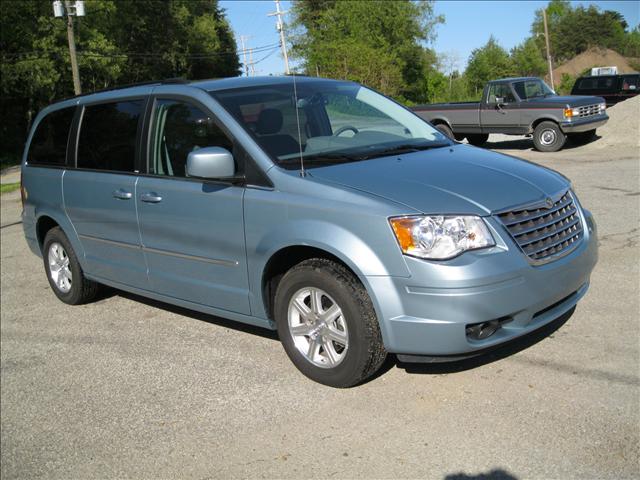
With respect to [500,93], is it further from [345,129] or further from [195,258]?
[195,258]

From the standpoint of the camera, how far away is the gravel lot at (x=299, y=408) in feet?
11.2

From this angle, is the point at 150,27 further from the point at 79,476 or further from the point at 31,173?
the point at 79,476

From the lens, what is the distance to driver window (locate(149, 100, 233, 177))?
486cm

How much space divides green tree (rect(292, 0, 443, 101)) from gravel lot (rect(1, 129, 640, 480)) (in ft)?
Answer: 82.3

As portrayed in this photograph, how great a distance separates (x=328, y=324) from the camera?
4172 millimetres

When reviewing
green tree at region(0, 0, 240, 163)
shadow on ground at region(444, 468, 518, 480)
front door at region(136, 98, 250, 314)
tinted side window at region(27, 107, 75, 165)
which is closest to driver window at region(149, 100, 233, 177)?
front door at region(136, 98, 250, 314)

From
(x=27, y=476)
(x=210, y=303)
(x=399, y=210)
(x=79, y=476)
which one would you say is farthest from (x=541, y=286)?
(x=27, y=476)

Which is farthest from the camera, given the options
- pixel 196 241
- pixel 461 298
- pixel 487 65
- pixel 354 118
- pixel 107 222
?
pixel 487 65

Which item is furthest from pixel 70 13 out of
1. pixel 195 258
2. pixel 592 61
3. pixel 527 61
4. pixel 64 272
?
pixel 592 61

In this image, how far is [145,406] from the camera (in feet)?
14.5

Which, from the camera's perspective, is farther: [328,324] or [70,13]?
[70,13]

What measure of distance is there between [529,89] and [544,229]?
47.6 ft

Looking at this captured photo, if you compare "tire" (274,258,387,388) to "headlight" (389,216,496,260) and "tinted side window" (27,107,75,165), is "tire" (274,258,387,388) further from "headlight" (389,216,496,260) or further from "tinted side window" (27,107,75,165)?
"tinted side window" (27,107,75,165)

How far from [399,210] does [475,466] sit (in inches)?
54.3
